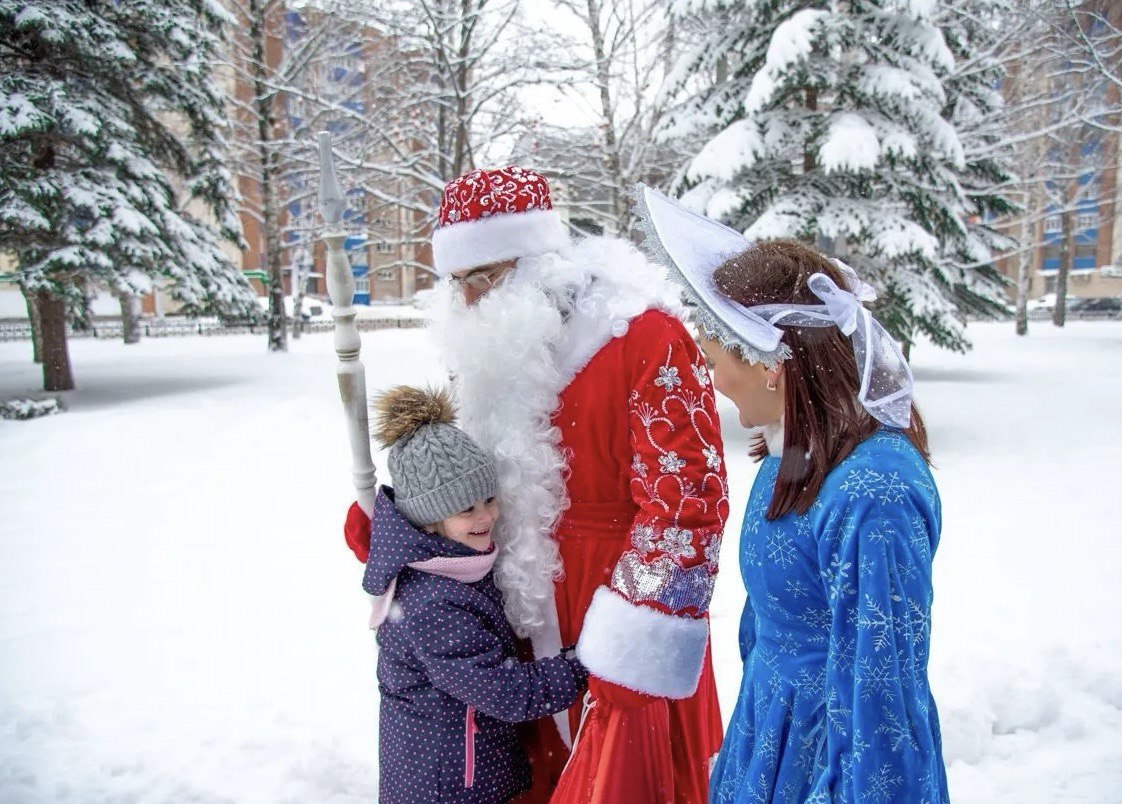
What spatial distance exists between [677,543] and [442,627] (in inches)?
22.9

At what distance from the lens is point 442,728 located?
1.89m

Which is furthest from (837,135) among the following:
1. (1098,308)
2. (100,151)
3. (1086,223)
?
(1098,308)

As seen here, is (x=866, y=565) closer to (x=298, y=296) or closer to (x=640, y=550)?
(x=640, y=550)

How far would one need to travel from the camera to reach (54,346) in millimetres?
12062

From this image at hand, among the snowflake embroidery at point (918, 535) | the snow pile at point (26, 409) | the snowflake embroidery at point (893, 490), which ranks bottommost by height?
the snow pile at point (26, 409)

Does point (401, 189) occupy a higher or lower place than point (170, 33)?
lower

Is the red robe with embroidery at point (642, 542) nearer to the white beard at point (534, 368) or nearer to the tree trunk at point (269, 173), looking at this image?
the white beard at point (534, 368)

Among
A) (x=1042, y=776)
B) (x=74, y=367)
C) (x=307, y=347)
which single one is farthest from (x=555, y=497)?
(x=307, y=347)

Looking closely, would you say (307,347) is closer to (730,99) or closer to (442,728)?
(730,99)

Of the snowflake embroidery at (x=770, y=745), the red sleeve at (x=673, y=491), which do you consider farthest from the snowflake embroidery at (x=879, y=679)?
the red sleeve at (x=673, y=491)

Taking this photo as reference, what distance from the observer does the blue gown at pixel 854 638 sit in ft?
4.03

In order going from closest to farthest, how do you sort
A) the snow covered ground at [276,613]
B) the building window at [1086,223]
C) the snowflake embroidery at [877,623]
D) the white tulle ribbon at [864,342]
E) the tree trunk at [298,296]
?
the snowflake embroidery at [877,623] → the white tulle ribbon at [864,342] → the snow covered ground at [276,613] → the tree trunk at [298,296] → the building window at [1086,223]

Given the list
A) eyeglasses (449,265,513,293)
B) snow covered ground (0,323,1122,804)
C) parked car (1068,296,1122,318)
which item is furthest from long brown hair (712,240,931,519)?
parked car (1068,296,1122,318)

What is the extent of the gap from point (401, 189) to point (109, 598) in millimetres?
14344
